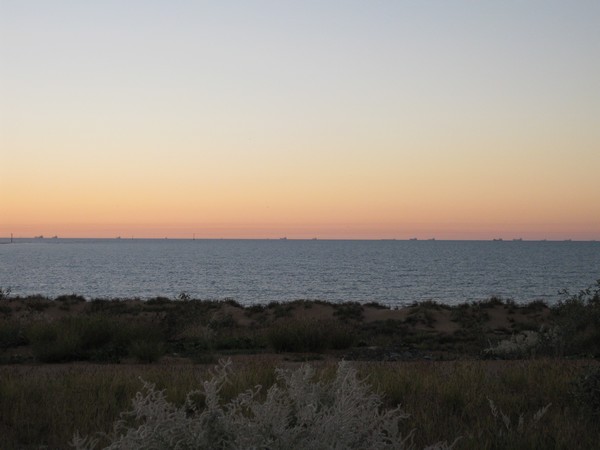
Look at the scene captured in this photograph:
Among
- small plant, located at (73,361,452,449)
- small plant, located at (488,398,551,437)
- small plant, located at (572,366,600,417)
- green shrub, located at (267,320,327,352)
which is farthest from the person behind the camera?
green shrub, located at (267,320,327,352)

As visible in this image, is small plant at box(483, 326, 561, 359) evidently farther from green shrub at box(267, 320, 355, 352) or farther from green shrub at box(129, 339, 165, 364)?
green shrub at box(129, 339, 165, 364)

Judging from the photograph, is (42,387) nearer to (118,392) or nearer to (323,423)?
(118,392)

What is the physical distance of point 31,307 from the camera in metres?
27.4

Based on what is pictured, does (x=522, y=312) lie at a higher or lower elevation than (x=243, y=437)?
lower

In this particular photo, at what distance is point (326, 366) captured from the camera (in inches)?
384

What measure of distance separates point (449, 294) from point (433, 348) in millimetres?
36871

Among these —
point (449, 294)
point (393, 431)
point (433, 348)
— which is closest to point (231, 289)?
point (449, 294)

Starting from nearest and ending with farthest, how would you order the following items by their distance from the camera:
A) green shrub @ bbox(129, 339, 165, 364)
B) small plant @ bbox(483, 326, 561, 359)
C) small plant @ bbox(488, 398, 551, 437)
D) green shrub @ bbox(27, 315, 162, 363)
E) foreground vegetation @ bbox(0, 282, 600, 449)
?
small plant @ bbox(488, 398, 551, 437) < foreground vegetation @ bbox(0, 282, 600, 449) < green shrub @ bbox(129, 339, 165, 364) < green shrub @ bbox(27, 315, 162, 363) < small plant @ bbox(483, 326, 561, 359)

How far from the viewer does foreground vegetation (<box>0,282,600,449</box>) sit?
6.33 meters

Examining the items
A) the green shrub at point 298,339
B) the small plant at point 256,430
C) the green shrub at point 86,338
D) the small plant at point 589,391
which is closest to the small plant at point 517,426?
the small plant at point 589,391

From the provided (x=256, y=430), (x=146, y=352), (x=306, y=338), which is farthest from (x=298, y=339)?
(x=256, y=430)

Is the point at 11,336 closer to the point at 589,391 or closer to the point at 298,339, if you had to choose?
the point at 298,339

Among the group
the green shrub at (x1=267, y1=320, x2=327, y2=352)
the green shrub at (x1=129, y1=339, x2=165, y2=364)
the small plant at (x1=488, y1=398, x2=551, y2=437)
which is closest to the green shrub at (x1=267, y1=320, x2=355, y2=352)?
the green shrub at (x1=267, y1=320, x2=327, y2=352)

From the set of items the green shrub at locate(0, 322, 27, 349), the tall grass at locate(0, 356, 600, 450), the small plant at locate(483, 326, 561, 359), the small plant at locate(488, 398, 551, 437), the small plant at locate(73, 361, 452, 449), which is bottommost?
the green shrub at locate(0, 322, 27, 349)
